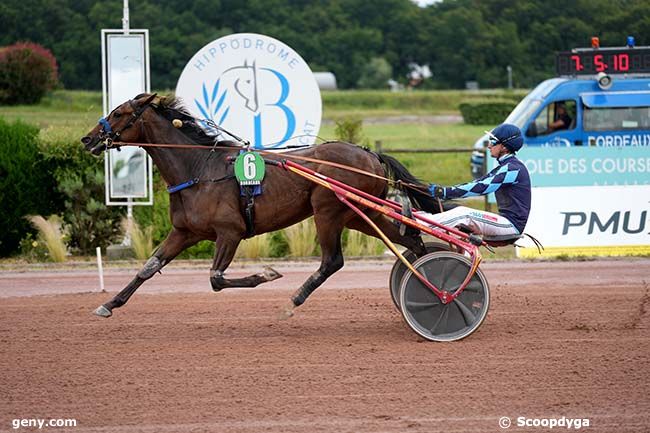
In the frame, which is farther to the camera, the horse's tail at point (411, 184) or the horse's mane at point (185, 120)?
the horse's mane at point (185, 120)

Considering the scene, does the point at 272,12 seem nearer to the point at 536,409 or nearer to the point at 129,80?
the point at 129,80

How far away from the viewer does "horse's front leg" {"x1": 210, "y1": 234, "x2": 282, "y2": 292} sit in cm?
805

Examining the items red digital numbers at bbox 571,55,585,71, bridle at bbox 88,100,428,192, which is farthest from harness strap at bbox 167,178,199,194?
red digital numbers at bbox 571,55,585,71

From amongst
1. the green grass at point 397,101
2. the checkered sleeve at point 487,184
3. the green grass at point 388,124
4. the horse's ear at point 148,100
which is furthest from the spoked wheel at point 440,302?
the green grass at point 397,101

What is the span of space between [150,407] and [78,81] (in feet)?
124

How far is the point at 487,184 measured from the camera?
7.68 m

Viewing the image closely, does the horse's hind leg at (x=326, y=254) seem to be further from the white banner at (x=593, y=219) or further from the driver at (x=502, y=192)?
the white banner at (x=593, y=219)

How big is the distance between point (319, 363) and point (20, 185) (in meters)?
7.90

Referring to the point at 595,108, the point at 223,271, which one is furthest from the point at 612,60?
the point at 223,271

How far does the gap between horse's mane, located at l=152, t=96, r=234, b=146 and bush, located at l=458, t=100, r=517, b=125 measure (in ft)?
94.6

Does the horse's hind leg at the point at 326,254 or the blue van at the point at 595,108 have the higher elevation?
the blue van at the point at 595,108

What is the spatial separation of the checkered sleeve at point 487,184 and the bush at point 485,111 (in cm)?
2922

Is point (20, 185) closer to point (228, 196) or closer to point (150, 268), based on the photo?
point (150, 268)

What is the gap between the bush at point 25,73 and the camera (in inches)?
1267
